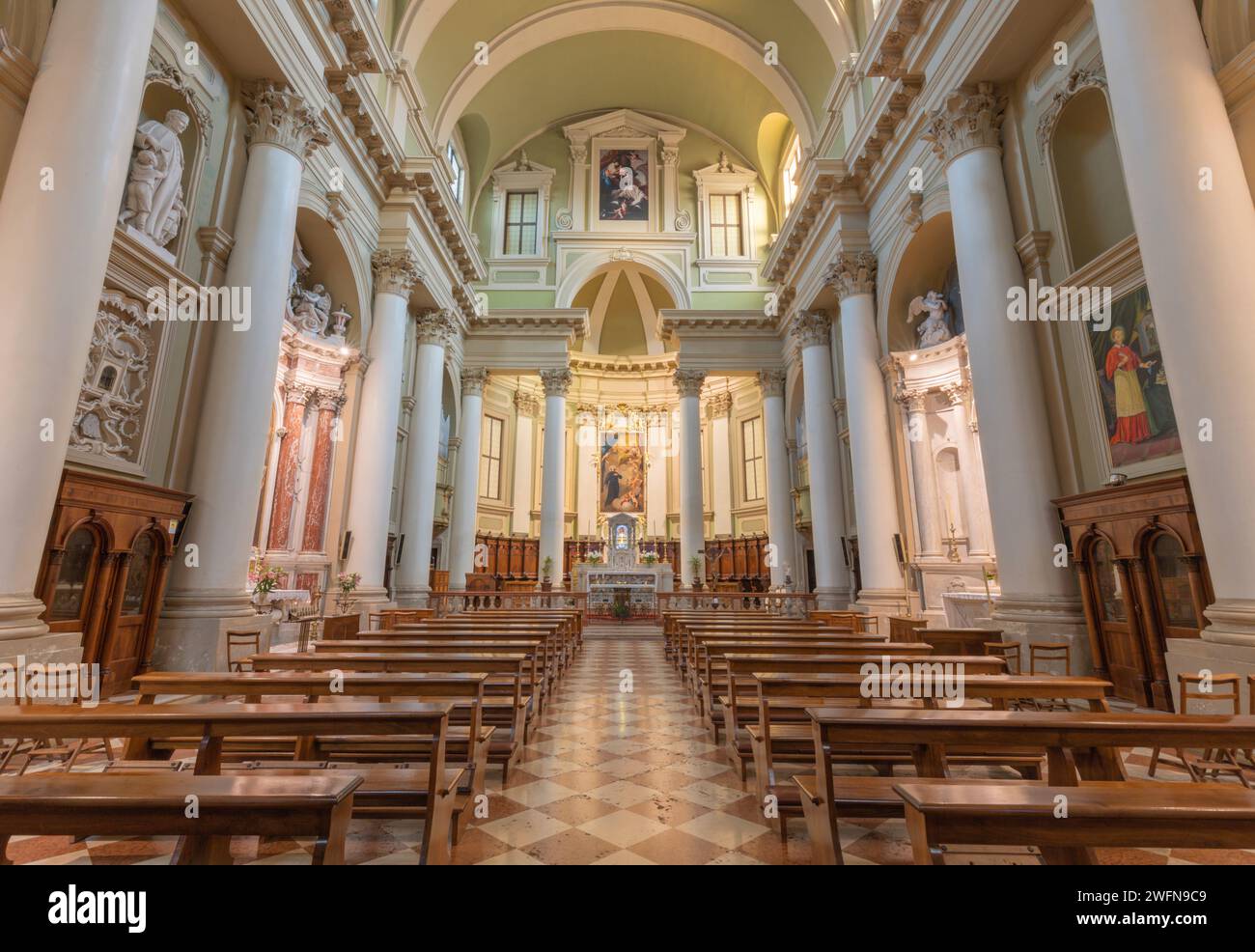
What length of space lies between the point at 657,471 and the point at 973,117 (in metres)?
18.5

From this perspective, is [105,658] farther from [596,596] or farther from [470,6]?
[470,6]

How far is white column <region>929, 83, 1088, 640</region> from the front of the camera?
693cm

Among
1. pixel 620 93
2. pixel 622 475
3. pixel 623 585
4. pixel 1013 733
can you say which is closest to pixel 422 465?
pixel 623 585

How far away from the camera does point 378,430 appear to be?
37.9ft

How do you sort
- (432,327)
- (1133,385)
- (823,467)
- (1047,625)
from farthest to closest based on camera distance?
(432,327) → (823,467) → (1047,625) → (1133,385)

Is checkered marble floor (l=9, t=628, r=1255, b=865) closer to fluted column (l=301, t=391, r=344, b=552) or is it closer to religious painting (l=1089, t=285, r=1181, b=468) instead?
religious painting (l=1089, t=285, r=1181, b=468)

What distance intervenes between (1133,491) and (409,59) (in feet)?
49.1

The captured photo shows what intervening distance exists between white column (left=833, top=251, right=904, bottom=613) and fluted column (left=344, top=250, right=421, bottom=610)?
908 centimetres

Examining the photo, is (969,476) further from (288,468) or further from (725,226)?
(725,226)

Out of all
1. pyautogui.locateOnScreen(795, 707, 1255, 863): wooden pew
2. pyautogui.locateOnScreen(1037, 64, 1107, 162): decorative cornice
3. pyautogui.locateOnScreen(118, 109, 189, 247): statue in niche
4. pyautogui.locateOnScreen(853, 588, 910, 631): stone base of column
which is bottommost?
pyautogui.locateOnScreen(795, 707, 1255, 863): wooden pew

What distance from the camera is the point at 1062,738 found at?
201cm

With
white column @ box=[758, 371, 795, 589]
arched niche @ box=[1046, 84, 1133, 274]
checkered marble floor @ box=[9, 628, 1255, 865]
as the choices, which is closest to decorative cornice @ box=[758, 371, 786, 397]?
white column @ box=[758, 371, 795, 589]

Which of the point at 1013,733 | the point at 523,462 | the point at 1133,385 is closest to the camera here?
the point at 1013,733

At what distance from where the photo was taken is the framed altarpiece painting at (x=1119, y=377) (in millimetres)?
6098
